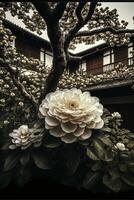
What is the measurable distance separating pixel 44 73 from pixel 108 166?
7.02 m

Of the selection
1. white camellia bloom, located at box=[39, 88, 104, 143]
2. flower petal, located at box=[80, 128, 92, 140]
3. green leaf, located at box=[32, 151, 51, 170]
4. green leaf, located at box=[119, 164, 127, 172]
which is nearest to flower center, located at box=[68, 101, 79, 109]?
white camellia bloom, located at box=[39, 88, 104, 143]

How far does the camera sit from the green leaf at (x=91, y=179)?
1.04 m

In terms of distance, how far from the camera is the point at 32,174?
109cm

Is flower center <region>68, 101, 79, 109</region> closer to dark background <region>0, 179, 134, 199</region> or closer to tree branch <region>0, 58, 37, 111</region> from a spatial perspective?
dark background <region>0, 179, 134, 199</region>

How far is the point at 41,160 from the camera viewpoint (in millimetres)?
1051

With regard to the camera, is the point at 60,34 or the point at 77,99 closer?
the point at 77,99

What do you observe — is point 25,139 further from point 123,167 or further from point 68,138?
point 123,167

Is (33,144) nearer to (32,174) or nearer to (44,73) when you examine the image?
(32,174)

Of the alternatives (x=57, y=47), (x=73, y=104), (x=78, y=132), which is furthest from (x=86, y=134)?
(x=57, y=47)

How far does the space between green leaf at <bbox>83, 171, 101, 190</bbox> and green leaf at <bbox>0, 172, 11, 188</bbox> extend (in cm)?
31

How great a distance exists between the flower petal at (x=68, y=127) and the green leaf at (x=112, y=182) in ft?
0.78

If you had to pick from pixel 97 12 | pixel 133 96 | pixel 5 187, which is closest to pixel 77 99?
pixel 5 187

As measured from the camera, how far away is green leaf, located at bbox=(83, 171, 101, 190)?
40.8 inches

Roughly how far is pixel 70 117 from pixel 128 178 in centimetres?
36
